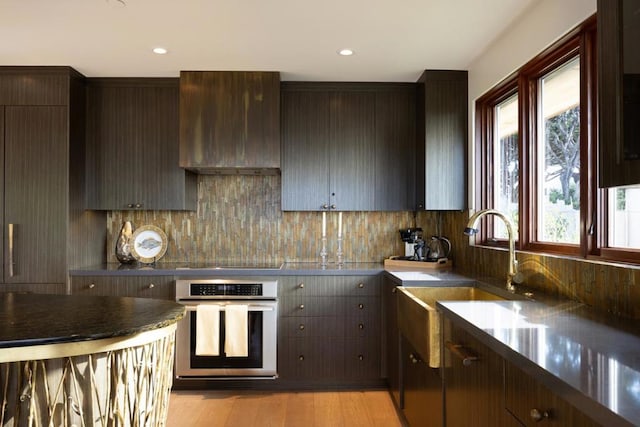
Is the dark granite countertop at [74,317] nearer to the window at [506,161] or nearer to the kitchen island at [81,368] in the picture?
the kitchen island at [81,368]

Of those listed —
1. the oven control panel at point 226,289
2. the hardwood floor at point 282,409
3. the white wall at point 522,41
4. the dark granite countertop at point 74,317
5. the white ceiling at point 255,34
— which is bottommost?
the hardwood floor at point 282,409

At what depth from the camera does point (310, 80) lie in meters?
3.53

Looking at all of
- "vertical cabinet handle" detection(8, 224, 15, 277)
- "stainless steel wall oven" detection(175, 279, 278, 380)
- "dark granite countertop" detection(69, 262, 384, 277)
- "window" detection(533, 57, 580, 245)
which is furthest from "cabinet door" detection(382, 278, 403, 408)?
"vertical cabinet handle" detection(8, 224, 15, 277)

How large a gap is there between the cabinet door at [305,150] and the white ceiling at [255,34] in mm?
251

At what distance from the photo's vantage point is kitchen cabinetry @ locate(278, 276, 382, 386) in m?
3.24

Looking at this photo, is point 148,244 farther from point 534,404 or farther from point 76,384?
point 534,404

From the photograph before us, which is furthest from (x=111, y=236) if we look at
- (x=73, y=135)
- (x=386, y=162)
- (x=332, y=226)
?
(x=386, y=162)

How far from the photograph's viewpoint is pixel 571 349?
1192mm

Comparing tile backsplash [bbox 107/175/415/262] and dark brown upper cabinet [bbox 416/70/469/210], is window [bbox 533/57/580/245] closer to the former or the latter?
dark brown upper cabinet [bbox 416/70/469/210]

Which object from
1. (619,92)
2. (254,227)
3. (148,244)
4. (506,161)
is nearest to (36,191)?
(148,244)

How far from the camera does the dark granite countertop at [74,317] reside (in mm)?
1382

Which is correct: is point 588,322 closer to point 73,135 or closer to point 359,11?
point 359,11

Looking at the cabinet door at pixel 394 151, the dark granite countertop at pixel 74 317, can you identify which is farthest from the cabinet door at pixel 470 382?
the cabinet door at pixel 394 151

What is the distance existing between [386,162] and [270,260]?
1296 mm
